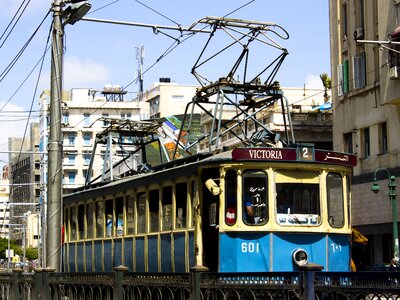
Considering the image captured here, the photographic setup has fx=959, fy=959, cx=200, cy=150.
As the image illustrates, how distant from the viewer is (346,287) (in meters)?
8.76

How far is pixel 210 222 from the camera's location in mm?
15008

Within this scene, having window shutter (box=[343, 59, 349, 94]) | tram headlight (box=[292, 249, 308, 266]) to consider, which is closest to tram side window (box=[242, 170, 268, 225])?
tram headlight (box=[292, 249, 308, 266])

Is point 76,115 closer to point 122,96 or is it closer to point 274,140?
point 122,96

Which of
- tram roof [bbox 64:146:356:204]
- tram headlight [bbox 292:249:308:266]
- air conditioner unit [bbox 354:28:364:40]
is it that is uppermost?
air conditioner unit [bbox 354:28:364:40]

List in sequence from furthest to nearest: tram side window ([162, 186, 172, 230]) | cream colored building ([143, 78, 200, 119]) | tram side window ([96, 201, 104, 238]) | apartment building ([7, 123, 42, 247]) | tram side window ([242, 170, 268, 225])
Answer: apartment building ([7, 123, 42, 247]) → cream colored building ([143, 78, 200, 119]) → tram side window ([96, 201, 104, 238]) → tram side window ([162, 186, 172, 230]) → tram side window ([242, 170, 268, 225])

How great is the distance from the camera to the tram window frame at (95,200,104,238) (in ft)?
64.0

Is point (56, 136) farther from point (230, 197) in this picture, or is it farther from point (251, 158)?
point (251, 158)

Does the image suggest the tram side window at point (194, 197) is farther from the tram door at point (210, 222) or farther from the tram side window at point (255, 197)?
the tram side window at point (255, 197)

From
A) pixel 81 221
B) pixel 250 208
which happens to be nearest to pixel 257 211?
pixel 250 208

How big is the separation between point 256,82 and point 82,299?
563cm

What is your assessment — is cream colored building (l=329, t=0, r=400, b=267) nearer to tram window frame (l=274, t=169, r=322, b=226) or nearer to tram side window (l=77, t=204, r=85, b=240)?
tram side window (l=77, t=204, r=85, b=240)

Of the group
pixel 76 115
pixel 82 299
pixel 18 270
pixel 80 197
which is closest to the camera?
pixel 82 299

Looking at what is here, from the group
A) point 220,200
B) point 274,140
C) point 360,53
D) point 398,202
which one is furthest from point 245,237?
point 360,53

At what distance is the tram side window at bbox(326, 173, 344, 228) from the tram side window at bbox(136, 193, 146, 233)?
3634 millimetres
